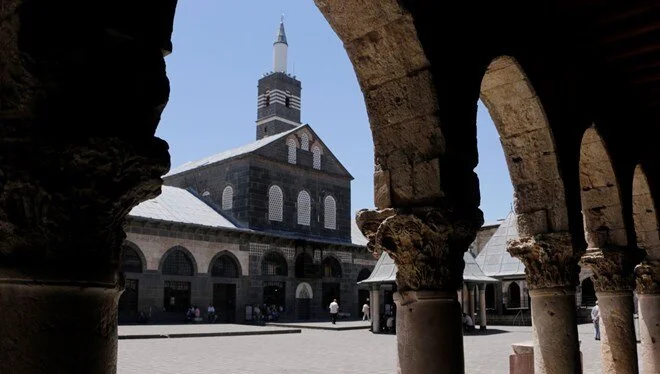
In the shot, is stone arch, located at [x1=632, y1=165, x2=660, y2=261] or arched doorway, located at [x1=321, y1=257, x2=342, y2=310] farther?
arched doorway, located at [x1=321, y1=257, x2=342, y2=310]

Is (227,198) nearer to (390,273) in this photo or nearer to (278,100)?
(390,273)

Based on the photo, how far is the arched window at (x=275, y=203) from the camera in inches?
1254

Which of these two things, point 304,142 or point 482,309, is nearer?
point 482,309

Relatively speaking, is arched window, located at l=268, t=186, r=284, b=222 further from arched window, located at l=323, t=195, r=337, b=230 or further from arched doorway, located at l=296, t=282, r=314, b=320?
arched doorway, located at l=296, t=282, r=314, b=320

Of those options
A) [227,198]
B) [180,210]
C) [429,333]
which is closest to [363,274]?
[227,198]

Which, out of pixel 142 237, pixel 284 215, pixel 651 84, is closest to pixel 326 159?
pixel 284 215

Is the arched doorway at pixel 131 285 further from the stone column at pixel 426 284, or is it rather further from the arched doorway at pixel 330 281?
the stone column at pixel 426 284

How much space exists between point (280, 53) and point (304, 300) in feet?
93.8

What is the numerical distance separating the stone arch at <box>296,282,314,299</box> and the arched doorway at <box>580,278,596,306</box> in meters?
14.3

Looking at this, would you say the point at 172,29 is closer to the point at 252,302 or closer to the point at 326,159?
the point at 252,302

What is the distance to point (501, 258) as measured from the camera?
25344 millimetres

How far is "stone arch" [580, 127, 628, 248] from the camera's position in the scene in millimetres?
7387

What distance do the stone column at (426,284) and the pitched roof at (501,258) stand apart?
20735 millimetres

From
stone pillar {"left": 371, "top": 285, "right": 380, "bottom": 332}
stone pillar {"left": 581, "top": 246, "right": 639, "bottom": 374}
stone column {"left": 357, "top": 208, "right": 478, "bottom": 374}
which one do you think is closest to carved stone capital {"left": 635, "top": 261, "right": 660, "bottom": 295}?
stone pillar {"left": 581, "top": 246, "right": 639, "bottom": 374}
